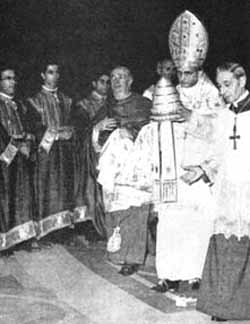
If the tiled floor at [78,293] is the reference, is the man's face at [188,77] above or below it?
above

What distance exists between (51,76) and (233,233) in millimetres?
2348

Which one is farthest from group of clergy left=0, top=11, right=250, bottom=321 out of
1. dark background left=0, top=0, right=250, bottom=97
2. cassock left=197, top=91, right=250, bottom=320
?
dark background left=0, top=0, right=250, bottom=97

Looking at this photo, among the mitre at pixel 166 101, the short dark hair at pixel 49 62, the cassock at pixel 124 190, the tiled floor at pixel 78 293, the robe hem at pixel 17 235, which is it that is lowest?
the tiled floor at pixel 78 293

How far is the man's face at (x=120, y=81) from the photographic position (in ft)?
21.5

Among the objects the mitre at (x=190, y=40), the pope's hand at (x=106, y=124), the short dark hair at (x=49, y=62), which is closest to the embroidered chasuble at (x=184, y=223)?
the mitre at (x=190, y=40)

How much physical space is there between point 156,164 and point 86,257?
1.25 meters

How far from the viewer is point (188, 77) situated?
6207 mm

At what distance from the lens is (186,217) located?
19.2 ft

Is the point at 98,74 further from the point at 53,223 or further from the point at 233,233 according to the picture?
the point at 233,233

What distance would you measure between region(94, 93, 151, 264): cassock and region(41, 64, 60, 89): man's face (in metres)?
0.56

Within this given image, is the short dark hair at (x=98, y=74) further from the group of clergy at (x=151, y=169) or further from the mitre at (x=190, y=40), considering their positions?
the mitre at (x=190, y=40)

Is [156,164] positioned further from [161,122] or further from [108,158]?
[108,158]

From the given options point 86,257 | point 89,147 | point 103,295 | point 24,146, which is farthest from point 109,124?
point 103,295

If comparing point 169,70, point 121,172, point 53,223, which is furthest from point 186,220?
point 53,223
